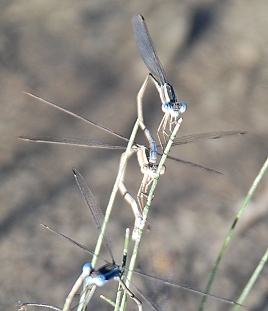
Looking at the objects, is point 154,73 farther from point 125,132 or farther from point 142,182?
point 125,132

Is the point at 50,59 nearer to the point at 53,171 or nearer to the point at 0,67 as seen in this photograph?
the point at 0,67

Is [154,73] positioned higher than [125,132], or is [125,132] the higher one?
[154,73]

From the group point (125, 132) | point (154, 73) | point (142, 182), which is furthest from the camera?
point (125, 132)

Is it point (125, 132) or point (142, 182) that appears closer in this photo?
point (142, 182)

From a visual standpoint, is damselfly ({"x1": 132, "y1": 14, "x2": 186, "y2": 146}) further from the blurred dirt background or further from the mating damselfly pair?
the blurred dirt background

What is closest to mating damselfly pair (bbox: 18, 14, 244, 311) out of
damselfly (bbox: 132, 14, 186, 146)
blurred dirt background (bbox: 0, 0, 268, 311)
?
damselfly (bbox: 132, 14, 186, 146)

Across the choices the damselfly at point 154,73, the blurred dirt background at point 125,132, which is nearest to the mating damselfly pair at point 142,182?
the damselfly at point 154,73

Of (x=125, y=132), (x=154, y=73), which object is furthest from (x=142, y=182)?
(x=125, y=132)

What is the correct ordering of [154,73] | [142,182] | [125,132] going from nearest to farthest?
[142,182] < [154,73] < [125,132]

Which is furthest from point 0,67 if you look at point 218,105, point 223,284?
point 223,284
